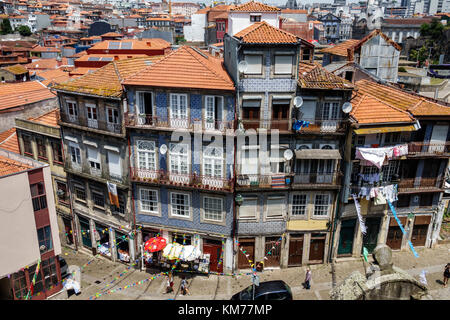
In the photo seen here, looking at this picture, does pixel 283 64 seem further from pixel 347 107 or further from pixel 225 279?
pixel 225 279

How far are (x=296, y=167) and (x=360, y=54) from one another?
19834mm

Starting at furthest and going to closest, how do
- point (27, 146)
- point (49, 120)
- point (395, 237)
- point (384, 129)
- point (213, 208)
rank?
point (27, 146) < point (49, 120) < point (395, 237) < point (213, 208) < point (384, 129)

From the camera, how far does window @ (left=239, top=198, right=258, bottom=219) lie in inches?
1106

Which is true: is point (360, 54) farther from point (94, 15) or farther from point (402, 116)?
point (94, 15)

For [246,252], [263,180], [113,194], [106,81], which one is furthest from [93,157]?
[246,252]

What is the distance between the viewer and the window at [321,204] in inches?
1132

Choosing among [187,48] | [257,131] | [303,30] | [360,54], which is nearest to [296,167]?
[257,131]

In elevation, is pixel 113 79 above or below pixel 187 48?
below

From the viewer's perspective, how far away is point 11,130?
37906 millimetres

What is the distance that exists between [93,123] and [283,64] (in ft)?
50.7

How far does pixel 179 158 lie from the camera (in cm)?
2778

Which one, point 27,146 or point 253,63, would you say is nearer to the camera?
point 253,63

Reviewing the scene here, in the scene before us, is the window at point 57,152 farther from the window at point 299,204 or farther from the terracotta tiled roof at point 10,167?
the window at point 299,204

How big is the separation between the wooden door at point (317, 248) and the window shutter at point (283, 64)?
1314 centimetres
